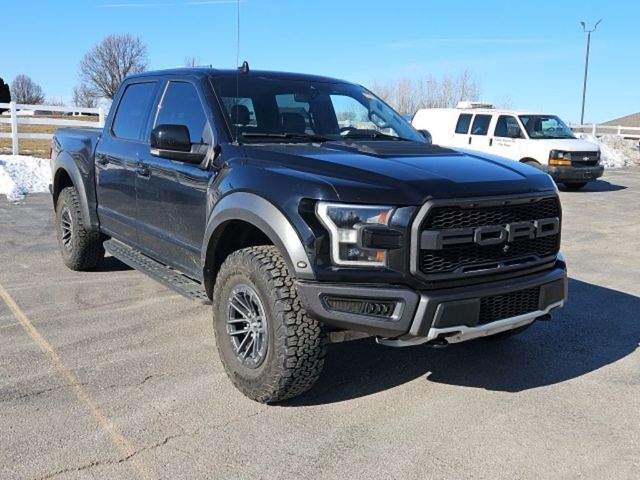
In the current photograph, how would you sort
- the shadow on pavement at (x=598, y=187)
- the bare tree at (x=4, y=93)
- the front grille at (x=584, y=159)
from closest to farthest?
the front grille at (x=584, y=159) → the shadow on pavement at (x=598, y=187) → the bare tree at (x=4, y=93)

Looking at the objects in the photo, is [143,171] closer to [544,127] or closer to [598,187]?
[544,127]

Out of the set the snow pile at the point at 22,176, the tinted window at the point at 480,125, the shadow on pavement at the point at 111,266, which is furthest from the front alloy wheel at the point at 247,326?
the tinted window at the point at 480,125

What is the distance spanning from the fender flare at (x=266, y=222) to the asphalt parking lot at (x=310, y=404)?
2.97 feet

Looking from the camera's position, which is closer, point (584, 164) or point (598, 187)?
point (584, 164)

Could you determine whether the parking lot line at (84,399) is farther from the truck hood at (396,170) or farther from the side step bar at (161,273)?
the truck hood at (396,170)

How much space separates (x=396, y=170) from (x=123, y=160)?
270 cm

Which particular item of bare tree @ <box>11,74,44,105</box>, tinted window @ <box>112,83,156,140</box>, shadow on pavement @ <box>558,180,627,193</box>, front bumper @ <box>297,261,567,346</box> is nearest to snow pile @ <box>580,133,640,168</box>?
shadow on pavement @ <box>558,180,627,193</box>

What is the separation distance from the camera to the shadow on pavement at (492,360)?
3982 millimetres

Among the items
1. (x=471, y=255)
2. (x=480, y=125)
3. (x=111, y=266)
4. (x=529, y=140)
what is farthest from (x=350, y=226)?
(x=480, y=125)

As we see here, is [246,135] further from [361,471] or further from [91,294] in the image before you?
[91,294]

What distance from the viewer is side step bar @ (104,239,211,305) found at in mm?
4266

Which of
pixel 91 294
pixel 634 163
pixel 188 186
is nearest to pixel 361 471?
pixel 188 186

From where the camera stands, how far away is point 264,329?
3500 mm

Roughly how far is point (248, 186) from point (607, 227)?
29.0ft
